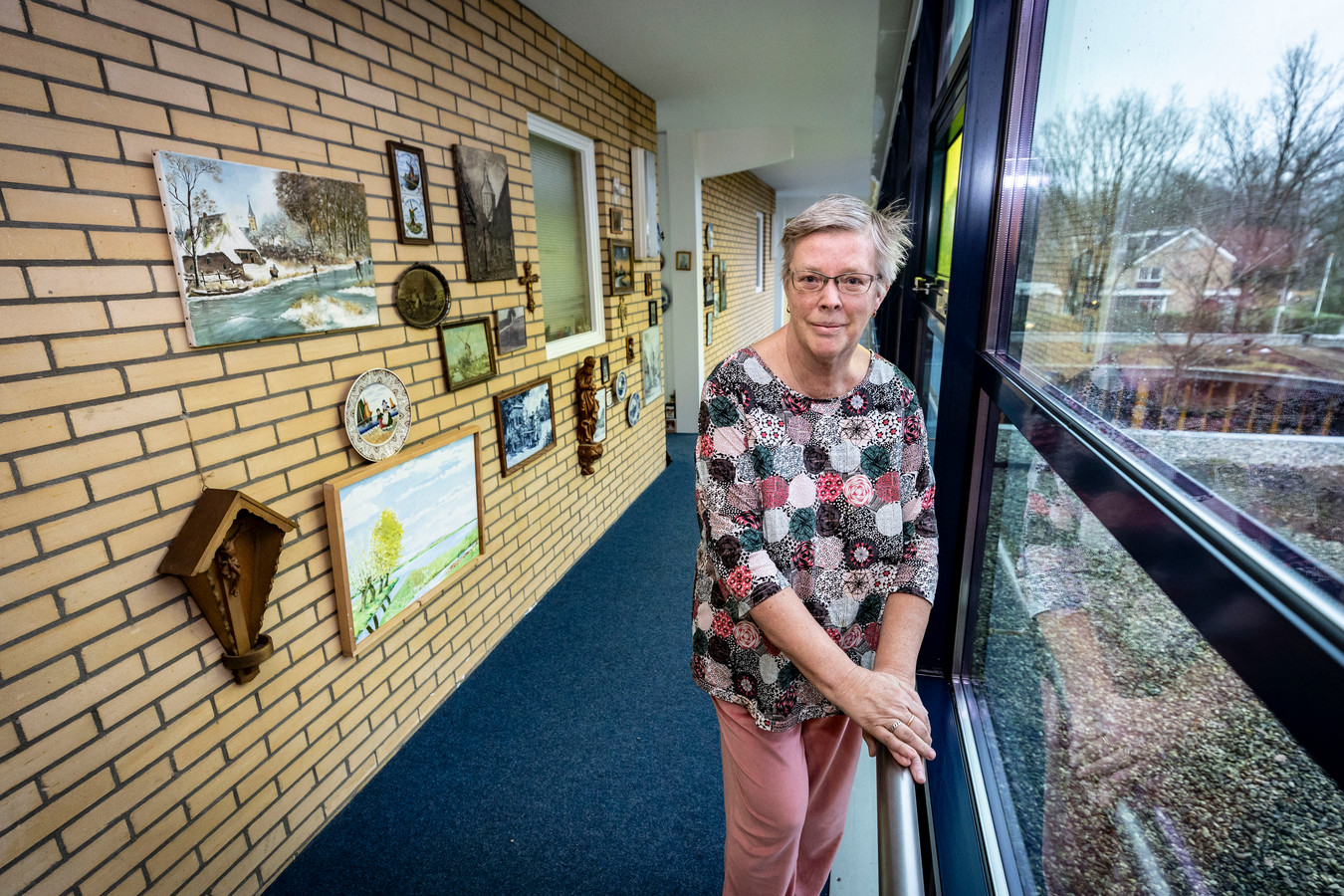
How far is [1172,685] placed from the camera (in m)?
0.77

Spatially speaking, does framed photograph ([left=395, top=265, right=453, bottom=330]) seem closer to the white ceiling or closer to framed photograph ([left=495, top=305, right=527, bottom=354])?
framed photograph ([left=495, top=305, right=527, bottom=354])

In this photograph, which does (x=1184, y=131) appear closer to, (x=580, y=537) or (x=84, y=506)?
(x=84, y=506)

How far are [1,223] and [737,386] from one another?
1.47 metres

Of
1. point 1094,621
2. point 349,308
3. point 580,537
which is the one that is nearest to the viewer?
point 1094,621

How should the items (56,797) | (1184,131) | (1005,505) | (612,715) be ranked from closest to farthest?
(1184,131) → (56,797) → (1005,505) → (612,715)

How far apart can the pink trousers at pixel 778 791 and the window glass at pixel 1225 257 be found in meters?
0.91

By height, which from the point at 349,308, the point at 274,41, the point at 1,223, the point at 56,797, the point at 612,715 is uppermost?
the point at 274,41

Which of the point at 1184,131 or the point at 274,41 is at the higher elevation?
the point at 274,41

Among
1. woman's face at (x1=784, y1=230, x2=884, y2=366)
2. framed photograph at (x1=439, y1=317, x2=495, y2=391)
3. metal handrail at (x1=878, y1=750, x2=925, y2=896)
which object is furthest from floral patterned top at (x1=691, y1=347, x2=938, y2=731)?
framed photograph at (x1=439, y1=317, x2=495, y2=391)

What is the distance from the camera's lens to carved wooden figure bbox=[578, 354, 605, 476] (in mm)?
3744

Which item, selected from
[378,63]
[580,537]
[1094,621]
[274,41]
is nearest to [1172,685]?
[1094,621]

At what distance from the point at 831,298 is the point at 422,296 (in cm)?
172

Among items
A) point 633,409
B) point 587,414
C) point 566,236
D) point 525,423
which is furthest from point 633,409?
point 525,423

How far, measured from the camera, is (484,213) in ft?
8.85
